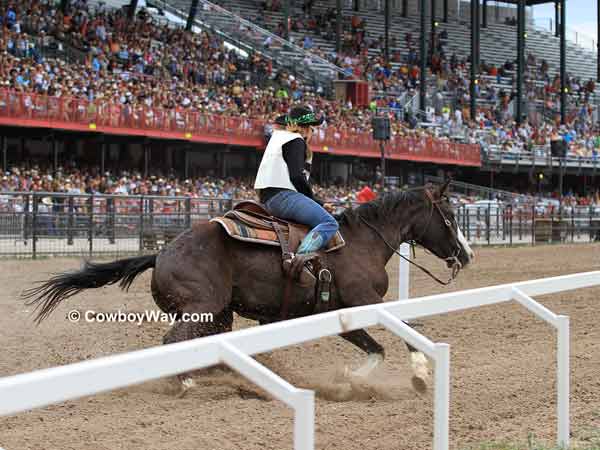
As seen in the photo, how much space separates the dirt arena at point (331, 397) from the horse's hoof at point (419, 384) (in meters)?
0.04

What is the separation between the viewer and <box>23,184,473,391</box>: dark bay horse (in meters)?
6.59

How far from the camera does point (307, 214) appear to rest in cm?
705

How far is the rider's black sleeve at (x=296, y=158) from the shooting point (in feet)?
23.2

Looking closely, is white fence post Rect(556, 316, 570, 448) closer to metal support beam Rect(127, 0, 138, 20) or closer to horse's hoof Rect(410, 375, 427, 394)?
horse's hoof Rect(410, 375, 427, 394)

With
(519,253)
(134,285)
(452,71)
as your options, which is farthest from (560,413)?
(452,71)

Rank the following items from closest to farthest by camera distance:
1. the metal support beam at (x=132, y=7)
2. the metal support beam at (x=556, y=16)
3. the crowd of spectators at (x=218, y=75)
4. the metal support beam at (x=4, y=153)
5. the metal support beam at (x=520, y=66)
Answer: the metal support beam at (x=4, y=153), the crowd of spectators at (x=218, y=75), the metal support beam at (x=132, y=7), the metal support beam at (x=520, y=66), the metal support beam at (x=556, y=16)

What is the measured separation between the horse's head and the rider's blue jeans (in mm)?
1208

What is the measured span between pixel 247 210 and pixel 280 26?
127 feet

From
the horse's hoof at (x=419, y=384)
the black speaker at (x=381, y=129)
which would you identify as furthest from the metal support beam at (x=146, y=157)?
the horse's hoof at (x=419, y=384)

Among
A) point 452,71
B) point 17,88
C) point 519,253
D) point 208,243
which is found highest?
point 452,71

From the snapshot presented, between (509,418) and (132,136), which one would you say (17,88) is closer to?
(132,136)

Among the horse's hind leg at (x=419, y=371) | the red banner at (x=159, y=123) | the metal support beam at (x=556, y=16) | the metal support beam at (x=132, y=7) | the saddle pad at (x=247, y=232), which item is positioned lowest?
the horse's hind leg at (x=419, y=371)

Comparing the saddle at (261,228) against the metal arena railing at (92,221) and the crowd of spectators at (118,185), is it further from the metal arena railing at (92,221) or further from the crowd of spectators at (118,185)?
the crowd of spectators at (118,185)

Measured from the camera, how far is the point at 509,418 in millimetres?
5703
